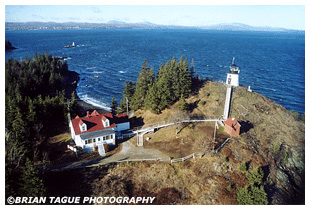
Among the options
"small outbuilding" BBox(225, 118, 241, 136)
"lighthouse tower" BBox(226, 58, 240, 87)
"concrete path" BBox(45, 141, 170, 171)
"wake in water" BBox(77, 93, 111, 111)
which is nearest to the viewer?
"concrete path" BBox(45, 141, 170, 171)

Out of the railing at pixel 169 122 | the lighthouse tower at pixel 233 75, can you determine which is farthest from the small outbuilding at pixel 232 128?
the lighthouse tower at pixel 233 75

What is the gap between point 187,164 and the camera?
1307 inches

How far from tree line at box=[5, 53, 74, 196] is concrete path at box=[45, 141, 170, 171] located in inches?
140

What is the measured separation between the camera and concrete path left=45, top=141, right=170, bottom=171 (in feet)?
110

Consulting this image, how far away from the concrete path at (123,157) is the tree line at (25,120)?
3566 millimetres

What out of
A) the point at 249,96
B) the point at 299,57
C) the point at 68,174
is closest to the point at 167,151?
the point at 68,174

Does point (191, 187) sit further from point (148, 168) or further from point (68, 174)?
point (68, 174)

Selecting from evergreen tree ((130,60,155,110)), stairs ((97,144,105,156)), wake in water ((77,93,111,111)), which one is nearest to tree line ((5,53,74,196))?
stairs ((97,144,105,156))

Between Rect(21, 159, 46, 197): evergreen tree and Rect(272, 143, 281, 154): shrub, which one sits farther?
Rect(272, 143, 281, 154): shrub

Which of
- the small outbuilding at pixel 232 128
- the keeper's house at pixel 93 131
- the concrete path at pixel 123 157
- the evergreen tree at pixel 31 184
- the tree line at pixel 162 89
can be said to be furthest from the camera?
the tree line at pixel 162 89

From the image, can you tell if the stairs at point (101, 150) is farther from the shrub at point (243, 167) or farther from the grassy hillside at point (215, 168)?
the shrub at point (243, 167)

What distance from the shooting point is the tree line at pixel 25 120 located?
2680cm

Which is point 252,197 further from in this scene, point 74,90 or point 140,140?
point 74,90

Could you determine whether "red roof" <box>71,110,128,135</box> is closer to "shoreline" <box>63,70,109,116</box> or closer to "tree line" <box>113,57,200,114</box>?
"tree line" <box>113,57,200,114</box>
